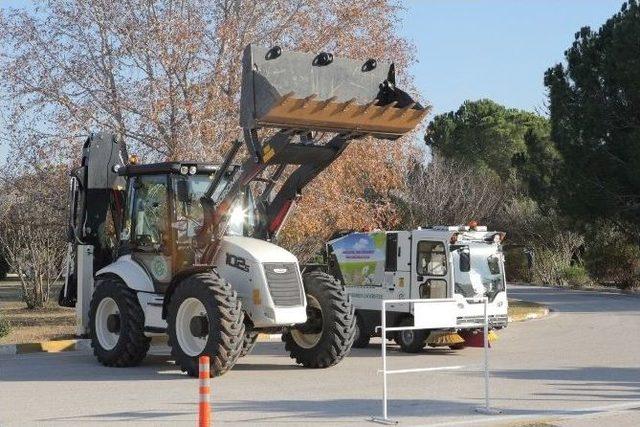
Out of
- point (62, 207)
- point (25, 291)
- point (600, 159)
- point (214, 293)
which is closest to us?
point (214, 293)

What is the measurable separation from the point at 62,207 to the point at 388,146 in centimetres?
771

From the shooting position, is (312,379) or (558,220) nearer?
(312,379)

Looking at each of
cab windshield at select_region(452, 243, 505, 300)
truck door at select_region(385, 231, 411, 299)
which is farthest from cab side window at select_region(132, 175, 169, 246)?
cab windshield at select_region(452, 243, 505, 300)

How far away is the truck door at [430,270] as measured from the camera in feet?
59.1

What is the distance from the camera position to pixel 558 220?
47094 mm

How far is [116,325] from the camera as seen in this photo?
1548 centimetres

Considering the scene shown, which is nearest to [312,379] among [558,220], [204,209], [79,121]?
[204,209]

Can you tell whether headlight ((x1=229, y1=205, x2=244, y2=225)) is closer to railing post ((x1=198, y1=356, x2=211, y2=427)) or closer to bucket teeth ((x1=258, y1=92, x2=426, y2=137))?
bucket teeth ((x1=258, y1=92, x2=426, y2=137))

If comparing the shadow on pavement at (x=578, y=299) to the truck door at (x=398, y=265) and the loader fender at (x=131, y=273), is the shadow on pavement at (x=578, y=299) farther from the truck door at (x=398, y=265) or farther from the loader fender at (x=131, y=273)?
the loader fender at (x=131, y=273)

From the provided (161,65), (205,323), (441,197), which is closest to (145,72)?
(161,65)

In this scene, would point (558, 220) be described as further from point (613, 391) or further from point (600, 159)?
point (613, 391)

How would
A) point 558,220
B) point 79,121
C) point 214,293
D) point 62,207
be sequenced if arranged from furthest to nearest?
point 558,220 → point 62,207 → point 79,121 → point 214,293

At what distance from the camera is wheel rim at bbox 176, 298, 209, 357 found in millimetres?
13914

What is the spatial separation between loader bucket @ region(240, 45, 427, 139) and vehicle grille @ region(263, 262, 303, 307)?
6.78ft
